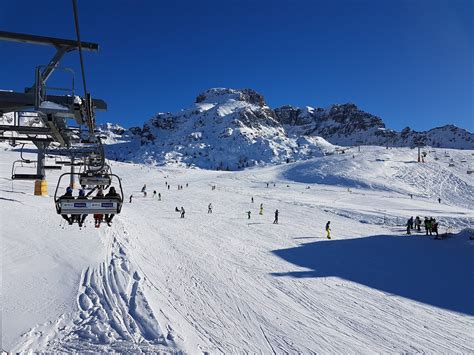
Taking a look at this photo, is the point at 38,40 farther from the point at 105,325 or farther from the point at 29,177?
the point at 29,177

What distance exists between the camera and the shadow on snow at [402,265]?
11.8 meters

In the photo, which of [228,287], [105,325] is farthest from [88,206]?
[228,287]

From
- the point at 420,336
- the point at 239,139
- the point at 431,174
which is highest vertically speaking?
the point at 239,139

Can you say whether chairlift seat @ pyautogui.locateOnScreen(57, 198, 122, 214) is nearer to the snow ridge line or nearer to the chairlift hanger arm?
the snow ridge line

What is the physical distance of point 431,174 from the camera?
191ft

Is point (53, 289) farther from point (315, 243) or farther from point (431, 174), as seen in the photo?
point (431, 174)

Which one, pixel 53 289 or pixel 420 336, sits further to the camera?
pixel 53 289

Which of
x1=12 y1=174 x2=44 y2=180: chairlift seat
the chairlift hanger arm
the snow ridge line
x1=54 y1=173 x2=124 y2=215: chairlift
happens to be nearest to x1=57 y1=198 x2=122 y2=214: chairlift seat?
x1=54 y1=173 x2=124 y2=215: chairlift

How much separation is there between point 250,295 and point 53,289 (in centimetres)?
567

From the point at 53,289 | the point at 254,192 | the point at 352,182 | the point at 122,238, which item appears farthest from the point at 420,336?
the point at 352,182

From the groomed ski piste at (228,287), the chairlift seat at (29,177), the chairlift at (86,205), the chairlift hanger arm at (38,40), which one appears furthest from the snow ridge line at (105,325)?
the chairlift hanger arm at (38,40)

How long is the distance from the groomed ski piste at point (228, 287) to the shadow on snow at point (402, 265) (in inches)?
2.1

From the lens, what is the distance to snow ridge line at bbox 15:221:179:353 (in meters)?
7.12

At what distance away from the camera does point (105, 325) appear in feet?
25.8
